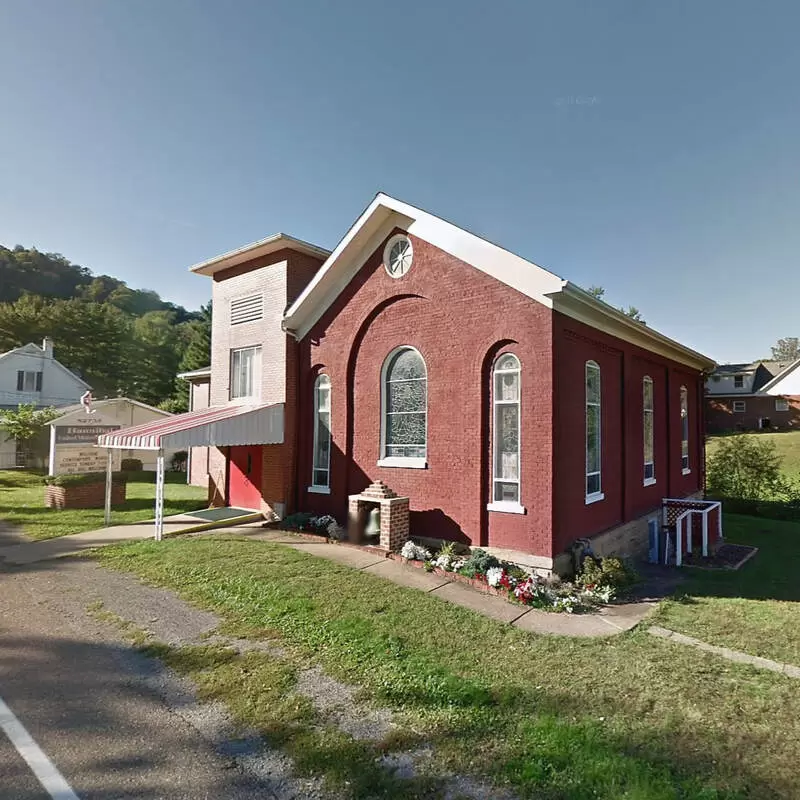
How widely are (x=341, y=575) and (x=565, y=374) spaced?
530cm

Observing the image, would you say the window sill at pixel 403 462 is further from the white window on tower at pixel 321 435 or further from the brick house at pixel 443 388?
the white window on tower at pixel 321 435

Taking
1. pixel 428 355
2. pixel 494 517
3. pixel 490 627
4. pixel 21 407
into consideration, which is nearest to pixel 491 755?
pixel 490 627

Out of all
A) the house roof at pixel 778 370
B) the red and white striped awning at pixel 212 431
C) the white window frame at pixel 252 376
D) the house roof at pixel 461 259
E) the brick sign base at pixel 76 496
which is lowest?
the brick sign base at pixel 76 496

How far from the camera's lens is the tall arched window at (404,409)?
10.7 metres

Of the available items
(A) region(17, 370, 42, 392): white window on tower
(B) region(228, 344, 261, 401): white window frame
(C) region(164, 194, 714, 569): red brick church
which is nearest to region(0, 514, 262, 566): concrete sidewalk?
(C) region(164, 194, 714, 569): red brick church

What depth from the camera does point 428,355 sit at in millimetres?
10461

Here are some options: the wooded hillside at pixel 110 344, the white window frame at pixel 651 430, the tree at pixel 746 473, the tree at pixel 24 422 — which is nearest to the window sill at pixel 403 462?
the white window frame at pixel 651 430

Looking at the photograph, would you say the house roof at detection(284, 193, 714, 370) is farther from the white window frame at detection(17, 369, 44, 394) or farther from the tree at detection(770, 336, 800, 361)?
the tree at detection(770, 336, 800, 361)

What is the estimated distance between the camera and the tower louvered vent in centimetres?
1352

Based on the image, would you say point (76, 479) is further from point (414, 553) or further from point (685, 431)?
point (685, 431)

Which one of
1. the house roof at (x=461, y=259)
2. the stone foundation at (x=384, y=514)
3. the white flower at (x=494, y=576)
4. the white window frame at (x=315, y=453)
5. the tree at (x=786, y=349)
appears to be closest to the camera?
the white flower at (x=494, y=576)

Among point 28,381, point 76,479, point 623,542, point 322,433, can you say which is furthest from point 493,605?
point 28,381

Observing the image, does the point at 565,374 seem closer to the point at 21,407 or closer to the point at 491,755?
the point at 491,755

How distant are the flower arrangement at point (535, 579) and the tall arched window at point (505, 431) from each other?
1.12 meters
